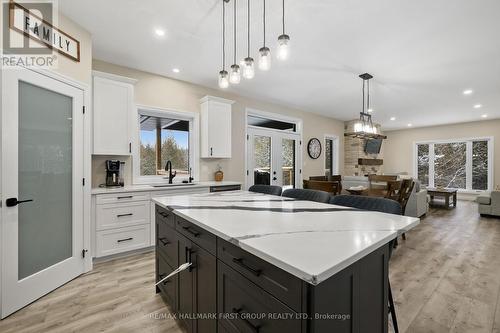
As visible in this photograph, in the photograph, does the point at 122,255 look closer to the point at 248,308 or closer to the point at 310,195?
the point at 310,195

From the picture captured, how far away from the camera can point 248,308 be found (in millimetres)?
1003

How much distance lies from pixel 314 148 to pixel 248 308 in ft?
19.4

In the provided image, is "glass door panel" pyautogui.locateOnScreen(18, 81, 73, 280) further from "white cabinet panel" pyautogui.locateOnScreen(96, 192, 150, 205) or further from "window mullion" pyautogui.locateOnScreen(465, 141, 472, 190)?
"window mullion" pyautogui.locateOnScreen(465, 141, 472, 190)

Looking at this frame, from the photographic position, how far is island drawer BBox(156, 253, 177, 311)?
5.72 ft

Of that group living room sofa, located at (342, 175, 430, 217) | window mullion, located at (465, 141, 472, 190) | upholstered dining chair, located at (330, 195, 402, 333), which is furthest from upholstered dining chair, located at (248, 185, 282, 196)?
window mullion, located at (465, 141, 472, 190)

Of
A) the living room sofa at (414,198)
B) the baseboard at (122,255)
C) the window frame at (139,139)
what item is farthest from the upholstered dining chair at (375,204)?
the living room sofa at (414,198)

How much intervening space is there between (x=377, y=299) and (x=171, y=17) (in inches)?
113

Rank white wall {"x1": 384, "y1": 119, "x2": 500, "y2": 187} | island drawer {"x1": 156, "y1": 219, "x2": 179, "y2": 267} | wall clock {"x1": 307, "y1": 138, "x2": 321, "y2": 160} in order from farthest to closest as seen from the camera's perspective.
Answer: white wall {"x1": 384, "y1": 119, "x2": 500, "y2": 187}, wall clock {"x1": 307, "y1": 138, "x2": 321, "y2": 160}, island drawer {"x1": 156, "y1": 219, "x2": 179, "y2": 267}

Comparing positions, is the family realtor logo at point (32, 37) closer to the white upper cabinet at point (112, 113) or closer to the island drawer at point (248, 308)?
the white upper cabinet at point (112, 113)

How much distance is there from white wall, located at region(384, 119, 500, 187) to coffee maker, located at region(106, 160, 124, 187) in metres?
9.71

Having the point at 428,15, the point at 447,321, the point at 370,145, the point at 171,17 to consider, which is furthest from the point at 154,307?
the point at 370,145

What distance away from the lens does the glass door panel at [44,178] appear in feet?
6.65

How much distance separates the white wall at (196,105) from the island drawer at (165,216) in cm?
175

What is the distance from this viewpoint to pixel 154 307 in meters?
1.97
